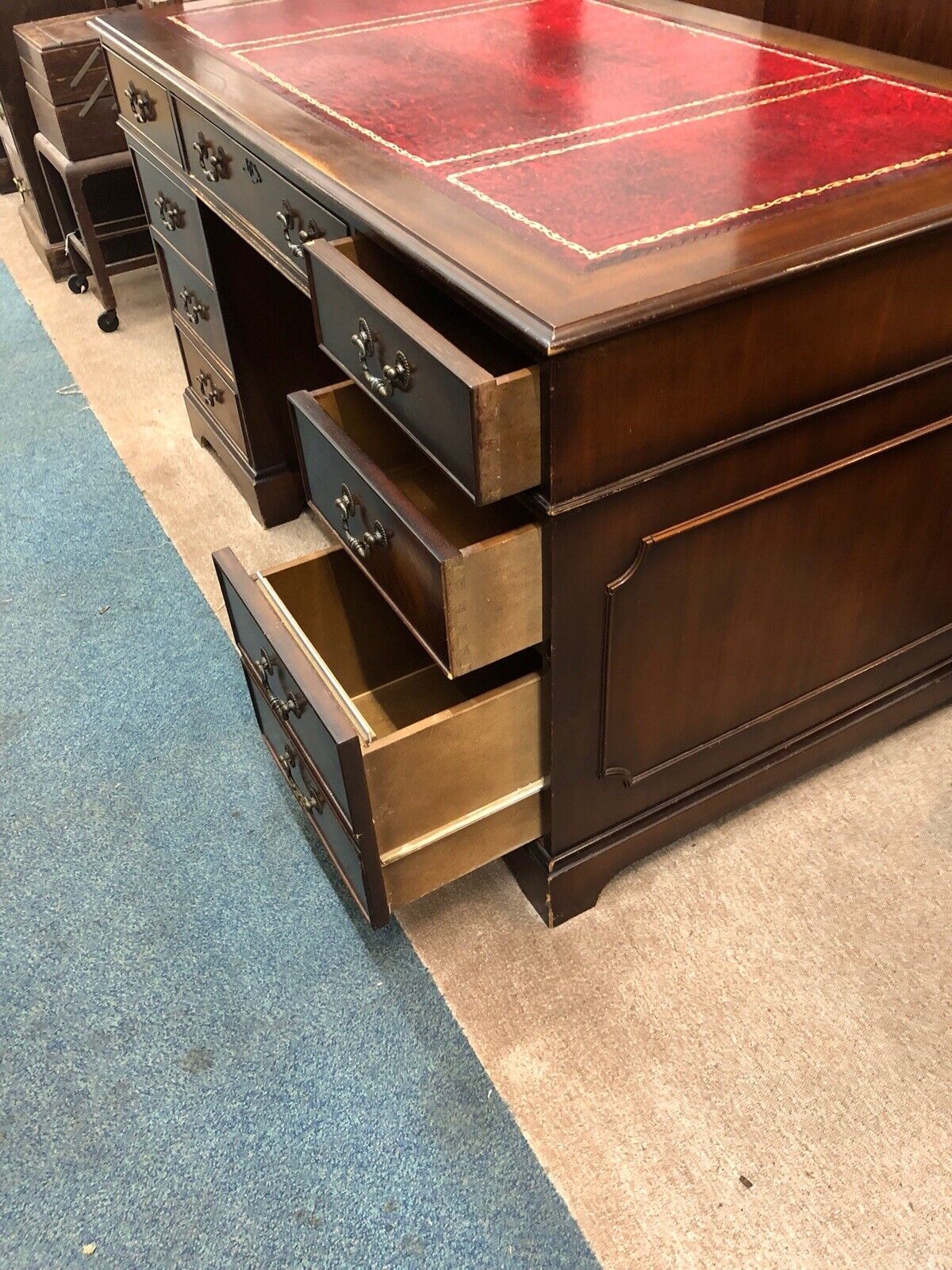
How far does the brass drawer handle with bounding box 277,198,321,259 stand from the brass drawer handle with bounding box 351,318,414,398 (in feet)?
0.85

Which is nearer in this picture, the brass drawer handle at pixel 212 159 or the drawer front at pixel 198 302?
the brass drawer handle at pixel 212 159

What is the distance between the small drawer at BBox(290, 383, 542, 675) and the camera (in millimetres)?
847

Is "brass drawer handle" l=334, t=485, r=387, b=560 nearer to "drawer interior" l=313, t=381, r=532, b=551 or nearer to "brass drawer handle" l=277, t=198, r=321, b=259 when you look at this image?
"drawer interior" l=313, t=381, r=532, b=551

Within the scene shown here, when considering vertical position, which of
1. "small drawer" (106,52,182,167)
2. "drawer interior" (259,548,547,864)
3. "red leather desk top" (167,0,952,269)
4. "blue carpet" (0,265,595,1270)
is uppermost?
"red leather desk top" (167,0,952,269)

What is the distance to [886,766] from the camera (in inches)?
51.6

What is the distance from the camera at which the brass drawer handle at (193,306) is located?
169cm

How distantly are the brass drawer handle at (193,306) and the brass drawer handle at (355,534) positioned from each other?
2.61 feet

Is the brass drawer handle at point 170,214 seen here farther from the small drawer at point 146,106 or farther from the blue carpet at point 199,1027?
the blue carpet at point 199,1027

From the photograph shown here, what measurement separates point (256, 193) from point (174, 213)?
451 mm

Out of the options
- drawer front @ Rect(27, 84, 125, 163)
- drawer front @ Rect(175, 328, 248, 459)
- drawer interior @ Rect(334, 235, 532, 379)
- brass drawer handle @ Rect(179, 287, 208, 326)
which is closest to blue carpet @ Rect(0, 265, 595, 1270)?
drawer front @ Rect(175, 328, 248, 459)

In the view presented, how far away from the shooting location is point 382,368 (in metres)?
0.89

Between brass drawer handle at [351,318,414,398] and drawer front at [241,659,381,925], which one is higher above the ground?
brass drawer handle at [351,318,414,398]

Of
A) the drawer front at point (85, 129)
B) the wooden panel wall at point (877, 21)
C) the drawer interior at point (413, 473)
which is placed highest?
the wooden panel wall at point (877, 21)

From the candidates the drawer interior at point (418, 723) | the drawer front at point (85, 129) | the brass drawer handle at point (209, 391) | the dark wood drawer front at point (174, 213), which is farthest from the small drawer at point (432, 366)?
the drawer front at point (85, 129)
